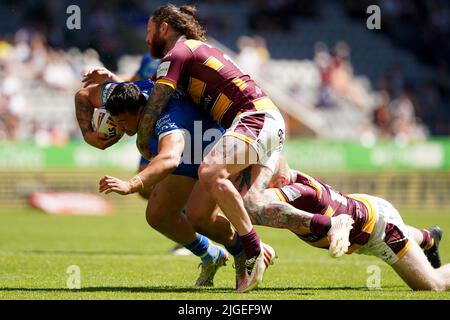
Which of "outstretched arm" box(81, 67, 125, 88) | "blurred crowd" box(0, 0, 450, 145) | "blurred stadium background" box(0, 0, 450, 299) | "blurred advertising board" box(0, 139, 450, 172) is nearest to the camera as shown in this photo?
"outstretched arm" box(81, 67, 125, 88)

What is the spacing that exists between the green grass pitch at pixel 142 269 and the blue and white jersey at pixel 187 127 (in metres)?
1.15

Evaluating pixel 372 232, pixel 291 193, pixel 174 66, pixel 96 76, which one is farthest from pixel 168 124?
pixel 372 232

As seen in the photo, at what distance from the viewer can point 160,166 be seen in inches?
311

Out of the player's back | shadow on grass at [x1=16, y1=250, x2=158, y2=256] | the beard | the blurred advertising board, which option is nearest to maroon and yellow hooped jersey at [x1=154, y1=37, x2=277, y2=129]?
the player's back

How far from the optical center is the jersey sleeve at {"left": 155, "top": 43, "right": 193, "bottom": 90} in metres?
8.20

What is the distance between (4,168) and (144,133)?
12988 millimetres

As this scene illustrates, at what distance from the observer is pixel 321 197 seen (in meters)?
8.52

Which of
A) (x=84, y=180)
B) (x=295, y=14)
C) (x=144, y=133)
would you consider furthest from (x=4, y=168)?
(x=144, y=133)

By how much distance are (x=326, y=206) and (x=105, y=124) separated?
2.11m

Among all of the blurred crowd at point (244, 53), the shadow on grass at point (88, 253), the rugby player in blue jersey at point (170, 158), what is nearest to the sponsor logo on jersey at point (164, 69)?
the rugby player in blue jersey at point (170, 158)

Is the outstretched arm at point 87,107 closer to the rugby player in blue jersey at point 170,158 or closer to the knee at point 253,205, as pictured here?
the rugby player in blue jersey at point 170,158

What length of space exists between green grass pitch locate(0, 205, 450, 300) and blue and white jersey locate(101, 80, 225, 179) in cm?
115

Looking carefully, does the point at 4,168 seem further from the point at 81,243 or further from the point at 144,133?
the point at 144,133

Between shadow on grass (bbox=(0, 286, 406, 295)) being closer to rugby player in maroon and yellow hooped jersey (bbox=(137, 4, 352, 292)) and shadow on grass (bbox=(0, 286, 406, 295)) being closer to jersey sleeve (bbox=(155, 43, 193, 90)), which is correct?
rugby player in maroon and yellow hooped jersey (bbox=(137, 4, 352, 292))
